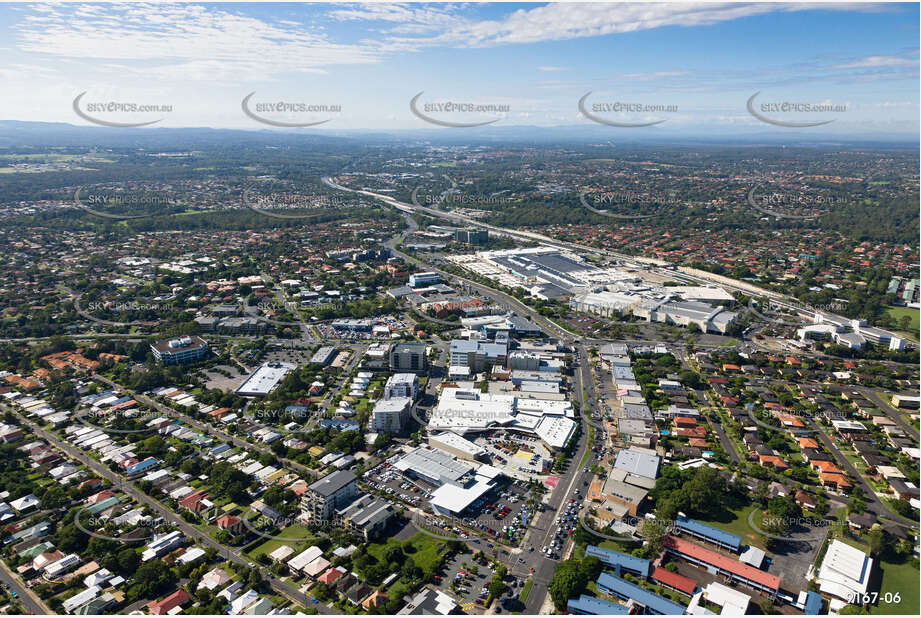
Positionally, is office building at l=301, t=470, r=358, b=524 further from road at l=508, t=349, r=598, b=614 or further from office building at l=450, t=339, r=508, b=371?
office building at l=450, t=339, r=508, b=371

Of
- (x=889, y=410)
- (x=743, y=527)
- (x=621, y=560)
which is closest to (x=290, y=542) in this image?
(x=621, y=560)

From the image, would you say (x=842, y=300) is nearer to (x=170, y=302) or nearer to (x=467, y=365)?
(x=467, y=365)

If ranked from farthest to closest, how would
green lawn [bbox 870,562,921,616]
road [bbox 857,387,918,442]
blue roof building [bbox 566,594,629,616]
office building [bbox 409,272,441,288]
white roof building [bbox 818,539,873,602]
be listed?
office building [bbox 409,272,441,288] → road [bbox 857,387,918,442] → white roof building [bbox 818,539,873,602] → green lawn [bbox 870,562,921,616] → blue roof building [bbox 566,594,629,616]

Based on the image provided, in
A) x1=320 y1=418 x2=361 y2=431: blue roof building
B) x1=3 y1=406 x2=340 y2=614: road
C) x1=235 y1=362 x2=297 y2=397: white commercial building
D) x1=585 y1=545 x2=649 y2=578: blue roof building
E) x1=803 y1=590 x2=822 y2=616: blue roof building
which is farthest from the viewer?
x1=235 y1=362 x2=297 y2=397: white commercial building

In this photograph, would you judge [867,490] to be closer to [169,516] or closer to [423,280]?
[169,516]

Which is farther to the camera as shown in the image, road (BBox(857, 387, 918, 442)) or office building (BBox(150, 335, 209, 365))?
office building (BBox(150, 335, 209, 365))

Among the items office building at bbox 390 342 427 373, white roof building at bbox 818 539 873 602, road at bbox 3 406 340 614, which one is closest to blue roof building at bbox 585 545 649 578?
white roof building at bbox 818 539 873 602
